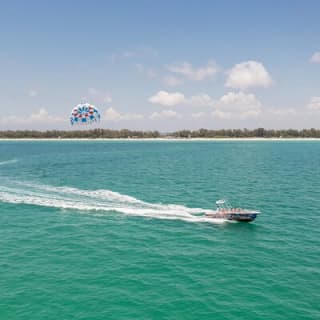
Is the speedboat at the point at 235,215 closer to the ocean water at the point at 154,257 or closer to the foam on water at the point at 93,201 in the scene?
the foam on water at the point at 93,201

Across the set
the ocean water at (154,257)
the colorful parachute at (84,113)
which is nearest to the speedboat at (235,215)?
the ocean water at (154,257)

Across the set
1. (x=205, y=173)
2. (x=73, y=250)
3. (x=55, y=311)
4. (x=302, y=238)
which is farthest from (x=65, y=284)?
(x=205, y=173)

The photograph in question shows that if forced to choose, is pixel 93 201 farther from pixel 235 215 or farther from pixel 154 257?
pixel 235 215

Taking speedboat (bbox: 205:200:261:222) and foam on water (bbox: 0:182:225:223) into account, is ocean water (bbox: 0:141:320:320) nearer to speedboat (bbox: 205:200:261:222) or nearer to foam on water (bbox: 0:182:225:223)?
foam on water (bbox: 0:182:225:223)

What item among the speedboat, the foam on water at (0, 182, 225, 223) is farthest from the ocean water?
the speedboat

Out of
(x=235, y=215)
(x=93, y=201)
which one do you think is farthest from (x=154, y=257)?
(x=93, y=201)

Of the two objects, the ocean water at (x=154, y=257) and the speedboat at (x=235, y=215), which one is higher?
the speedboat at (x=235, y=215)

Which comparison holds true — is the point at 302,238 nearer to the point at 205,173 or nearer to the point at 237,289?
the point at 237,289

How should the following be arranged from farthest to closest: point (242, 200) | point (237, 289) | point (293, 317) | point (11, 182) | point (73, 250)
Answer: point (11, 182), point (242, 200), point (73, 250), point (237, 289), point (293, 317)
